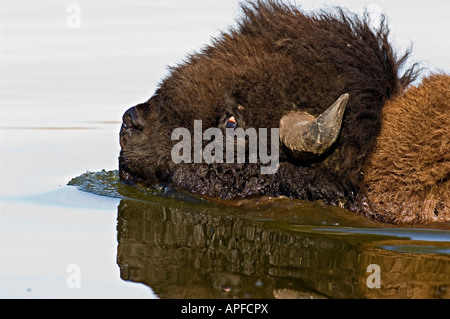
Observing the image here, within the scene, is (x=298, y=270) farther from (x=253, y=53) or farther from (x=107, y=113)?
(x=107, y=113)

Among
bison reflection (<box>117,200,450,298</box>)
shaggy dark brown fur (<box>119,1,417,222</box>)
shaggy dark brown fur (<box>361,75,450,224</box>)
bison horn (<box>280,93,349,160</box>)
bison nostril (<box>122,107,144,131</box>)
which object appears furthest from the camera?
bison nostril (<box>122,107,144,131</box>)

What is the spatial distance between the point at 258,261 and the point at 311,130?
1.19 metres

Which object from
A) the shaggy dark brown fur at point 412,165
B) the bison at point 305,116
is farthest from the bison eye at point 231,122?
the shaggy dark brown fur at point 412,165

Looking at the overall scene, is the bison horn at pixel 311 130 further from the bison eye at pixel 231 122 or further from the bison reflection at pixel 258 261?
the bison reflection at pixel 258 261

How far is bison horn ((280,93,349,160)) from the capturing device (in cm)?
580

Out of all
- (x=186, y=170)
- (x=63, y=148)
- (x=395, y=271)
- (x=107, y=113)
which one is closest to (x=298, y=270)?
(x=395, y=271)

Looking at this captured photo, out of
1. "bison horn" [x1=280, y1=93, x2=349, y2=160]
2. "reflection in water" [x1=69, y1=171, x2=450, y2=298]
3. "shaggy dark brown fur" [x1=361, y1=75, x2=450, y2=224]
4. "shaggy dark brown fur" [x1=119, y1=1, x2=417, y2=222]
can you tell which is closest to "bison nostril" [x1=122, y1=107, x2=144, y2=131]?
"shaggy dark brown fur" [x1=119, y1=1, x2=417, y2=222]

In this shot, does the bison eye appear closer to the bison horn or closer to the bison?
the bison

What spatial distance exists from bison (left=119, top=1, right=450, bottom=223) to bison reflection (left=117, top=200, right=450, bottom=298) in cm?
48

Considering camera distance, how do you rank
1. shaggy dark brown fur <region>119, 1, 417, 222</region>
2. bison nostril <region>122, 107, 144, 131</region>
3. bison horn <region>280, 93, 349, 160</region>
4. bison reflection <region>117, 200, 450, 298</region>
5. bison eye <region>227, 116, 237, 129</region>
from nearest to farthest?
bison reflection <region>117, 200, 450, 298</region> < bison horn <region>280, 93, 349, 160</region> < shaggy dark brown fur <region>119, 1, 417, 222</region> < bison eye <region>227, 116, 237, 129</region> < bison nostril <region>122, 107, 144, 131</region>

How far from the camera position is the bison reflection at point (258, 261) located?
468 centimetres

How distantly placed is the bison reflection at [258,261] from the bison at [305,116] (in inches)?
18.7

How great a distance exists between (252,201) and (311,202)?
50cm
